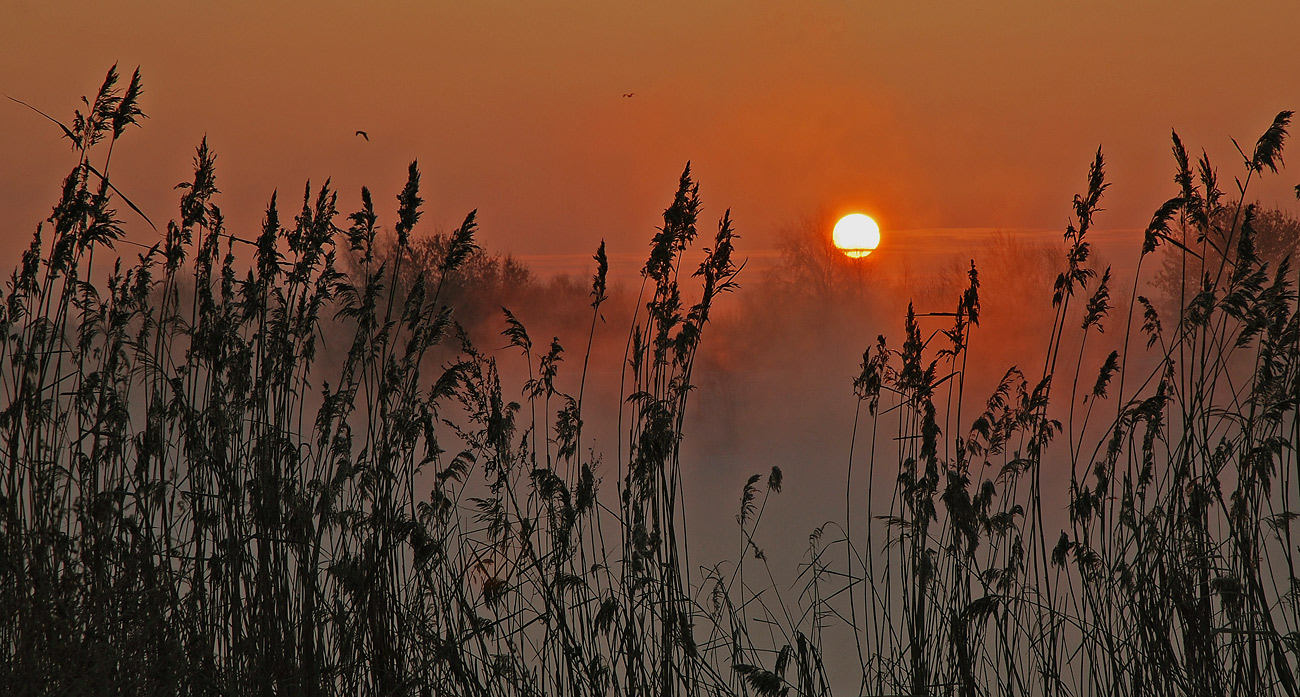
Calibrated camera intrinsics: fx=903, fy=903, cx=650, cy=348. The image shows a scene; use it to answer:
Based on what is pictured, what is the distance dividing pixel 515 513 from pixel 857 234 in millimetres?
4332

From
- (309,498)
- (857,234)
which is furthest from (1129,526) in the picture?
(857,234)

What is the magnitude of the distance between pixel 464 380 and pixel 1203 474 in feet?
6.79

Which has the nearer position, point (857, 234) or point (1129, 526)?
point (1129, 526)

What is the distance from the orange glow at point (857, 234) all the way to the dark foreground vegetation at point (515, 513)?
3.31 m

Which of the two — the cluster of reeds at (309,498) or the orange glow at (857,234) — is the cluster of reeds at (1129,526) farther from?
the orange glow at (857,234)

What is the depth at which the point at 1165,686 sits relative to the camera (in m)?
2.29

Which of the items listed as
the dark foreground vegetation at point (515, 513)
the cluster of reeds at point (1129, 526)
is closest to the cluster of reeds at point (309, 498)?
the dark foreground vegetation at point (515, 513)

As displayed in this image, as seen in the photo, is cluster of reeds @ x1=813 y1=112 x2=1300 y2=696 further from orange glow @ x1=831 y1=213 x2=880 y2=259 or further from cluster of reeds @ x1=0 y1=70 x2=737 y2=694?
orange glow @ x1=831 y1=213 x2=880 y2=259

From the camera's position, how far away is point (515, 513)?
9.58 feet

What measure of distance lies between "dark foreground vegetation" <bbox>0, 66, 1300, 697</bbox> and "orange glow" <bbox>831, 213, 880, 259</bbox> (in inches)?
130

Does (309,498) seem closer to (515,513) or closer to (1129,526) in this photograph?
(515,513)

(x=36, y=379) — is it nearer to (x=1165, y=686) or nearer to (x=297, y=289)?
(x=297, y=289)

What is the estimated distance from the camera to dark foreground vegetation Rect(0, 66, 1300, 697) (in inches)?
92.4

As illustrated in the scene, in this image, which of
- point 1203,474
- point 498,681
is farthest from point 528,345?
point 1203,474
